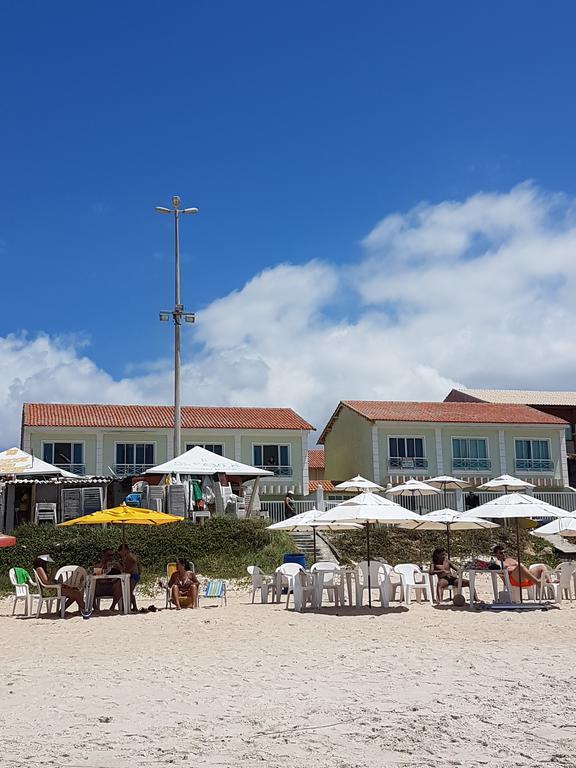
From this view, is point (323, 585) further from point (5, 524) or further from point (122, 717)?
point (5, 524)

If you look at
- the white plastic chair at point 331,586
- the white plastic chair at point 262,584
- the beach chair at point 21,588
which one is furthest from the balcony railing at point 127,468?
the white plastic chair at point 331,586

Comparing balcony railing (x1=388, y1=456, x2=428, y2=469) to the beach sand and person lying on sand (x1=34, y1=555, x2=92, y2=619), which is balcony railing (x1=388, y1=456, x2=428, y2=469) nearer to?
person lying on sand (x1=34, y1=555, x2=92, y2=619)

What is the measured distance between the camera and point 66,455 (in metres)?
38.9

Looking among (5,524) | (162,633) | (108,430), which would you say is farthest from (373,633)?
(108,430)

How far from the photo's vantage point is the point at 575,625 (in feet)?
47.2

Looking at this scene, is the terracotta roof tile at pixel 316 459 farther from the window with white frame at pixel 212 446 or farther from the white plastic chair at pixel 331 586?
the white plastic chair at pixel 331 586

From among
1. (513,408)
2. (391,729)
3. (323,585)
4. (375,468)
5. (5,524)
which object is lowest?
(391,729)

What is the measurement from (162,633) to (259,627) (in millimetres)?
1572

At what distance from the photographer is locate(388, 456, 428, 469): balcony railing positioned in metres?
41.8

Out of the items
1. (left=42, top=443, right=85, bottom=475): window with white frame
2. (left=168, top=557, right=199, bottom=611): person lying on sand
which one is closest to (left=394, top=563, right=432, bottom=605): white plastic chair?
(left=168, top=557, right=199, bottom=611): person lying on sand

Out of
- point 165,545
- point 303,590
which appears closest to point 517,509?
point 303,590

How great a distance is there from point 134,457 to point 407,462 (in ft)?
41.5

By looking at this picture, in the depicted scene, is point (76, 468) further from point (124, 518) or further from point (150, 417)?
point (124, 518)

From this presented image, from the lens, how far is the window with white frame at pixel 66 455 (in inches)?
1521
